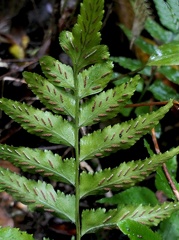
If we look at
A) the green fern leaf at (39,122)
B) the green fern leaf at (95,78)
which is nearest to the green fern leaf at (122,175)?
the green fern leaf at (39,122)

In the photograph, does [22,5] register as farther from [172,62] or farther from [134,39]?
[172,62]

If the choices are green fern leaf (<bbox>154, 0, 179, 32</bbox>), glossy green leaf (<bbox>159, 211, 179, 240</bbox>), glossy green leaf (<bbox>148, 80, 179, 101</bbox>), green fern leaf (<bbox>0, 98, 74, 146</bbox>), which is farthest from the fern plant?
glossy green leaf (<bbox>148, 80, 179, 101</bbox>)

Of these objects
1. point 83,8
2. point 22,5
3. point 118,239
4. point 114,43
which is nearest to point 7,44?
point 22,5

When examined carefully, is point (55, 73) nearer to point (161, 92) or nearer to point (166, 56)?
point (166, 56)

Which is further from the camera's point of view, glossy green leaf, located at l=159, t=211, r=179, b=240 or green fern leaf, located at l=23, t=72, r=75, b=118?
→ glossy green leaf, located at l=159, t=211, r=179, b=240

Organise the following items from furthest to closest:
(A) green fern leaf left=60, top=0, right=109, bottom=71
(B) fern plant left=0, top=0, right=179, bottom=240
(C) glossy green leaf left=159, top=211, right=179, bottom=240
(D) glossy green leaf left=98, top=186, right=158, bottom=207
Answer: (D) glossy green leaf left=98, top=186, right=158, bottom=207, (C) glossy green leaf left=159, top=211, right=179, bottom=240, (B) fern plant left=0, top=0, right=179, bottom=240, (A) green fern leaf left=60, top=0, right=109, bottom=71

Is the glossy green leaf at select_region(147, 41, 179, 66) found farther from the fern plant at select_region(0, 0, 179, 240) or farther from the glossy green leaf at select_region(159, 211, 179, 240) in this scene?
the glossy green leaf at select_region(159, 211, 179, 240)

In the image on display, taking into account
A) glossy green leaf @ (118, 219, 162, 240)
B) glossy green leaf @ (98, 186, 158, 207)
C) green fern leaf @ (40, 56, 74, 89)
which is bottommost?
glossy green leaf @ (98, 186, 158, 207)

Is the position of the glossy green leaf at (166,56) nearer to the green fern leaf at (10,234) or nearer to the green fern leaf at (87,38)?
the green fern leaf at (87,38)
